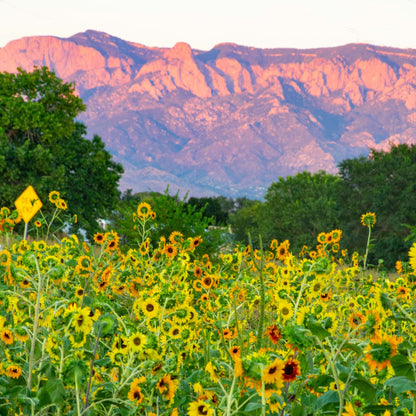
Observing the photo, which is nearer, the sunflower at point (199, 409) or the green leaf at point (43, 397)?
the sunflower at point (199, 409)

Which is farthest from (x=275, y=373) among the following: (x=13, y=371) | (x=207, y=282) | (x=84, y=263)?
(x=207, y=282)

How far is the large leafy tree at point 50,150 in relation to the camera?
2267 centimetres

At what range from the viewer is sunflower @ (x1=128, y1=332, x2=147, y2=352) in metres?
1.84

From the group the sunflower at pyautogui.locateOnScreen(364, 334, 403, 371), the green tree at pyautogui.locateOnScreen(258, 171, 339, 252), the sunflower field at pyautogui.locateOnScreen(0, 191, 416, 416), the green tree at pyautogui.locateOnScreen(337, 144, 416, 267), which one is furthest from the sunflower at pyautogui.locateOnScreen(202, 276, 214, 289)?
the green tree at pyautogui.locateOnScreen(258, 171, 339, 252)

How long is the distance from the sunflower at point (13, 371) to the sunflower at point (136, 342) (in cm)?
46

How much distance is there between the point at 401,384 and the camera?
4.56 feet

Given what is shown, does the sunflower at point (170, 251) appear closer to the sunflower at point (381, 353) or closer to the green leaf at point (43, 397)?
the green leaf at point (43, 397)

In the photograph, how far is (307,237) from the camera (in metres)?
32.9

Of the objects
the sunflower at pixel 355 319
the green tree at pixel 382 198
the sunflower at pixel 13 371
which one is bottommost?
the green tree at pixel 382 198

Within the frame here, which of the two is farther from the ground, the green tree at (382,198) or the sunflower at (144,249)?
the sunflower at (144,249)

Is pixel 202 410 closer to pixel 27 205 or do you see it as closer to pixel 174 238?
pixel 27 205

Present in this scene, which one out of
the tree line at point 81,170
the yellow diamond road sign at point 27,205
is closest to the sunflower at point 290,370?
the yellow diamond road sign at point 27,205

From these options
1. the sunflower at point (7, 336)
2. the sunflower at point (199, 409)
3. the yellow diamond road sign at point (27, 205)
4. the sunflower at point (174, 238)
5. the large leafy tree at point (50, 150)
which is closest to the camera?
the sunflower at point (199, 409)

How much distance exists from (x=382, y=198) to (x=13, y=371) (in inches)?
961
